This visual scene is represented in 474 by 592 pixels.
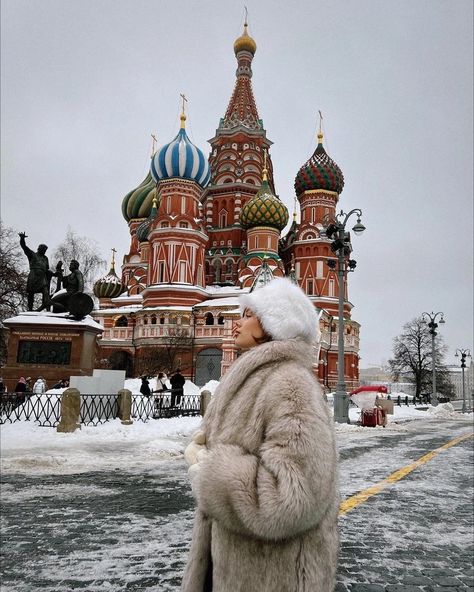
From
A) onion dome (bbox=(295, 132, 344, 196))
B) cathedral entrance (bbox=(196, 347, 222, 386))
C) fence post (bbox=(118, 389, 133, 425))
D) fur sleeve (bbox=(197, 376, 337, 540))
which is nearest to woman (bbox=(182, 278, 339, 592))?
fur sleeve (bbox=(197, 376, 337, 540))

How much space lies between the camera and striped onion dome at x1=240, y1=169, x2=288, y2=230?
4578 centimetres

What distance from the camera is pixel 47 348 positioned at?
1708 centimetres

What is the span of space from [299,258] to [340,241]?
29.8 meters

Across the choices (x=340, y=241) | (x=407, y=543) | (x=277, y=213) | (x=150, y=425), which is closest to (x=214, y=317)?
(x=277, y=213)

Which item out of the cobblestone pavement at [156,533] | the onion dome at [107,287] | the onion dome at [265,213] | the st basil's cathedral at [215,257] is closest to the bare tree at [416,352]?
the st basil's cathedral at [215,257]

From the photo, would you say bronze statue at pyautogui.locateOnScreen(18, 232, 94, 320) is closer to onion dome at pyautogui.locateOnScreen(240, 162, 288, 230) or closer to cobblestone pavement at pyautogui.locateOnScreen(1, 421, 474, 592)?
cobblestone pavement at pyautogui.locateOnScreen(1, 421, 474, 592)

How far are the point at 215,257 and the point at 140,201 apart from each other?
14.1m

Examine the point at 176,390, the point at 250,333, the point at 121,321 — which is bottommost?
the point at 176,390

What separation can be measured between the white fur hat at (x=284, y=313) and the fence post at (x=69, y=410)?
1123cm

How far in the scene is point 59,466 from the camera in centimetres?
910

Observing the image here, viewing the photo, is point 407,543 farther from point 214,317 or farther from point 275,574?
point 214,317

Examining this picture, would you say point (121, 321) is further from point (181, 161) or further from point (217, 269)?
point (181, 161)

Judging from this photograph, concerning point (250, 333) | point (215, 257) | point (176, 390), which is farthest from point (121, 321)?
point (250, 333)

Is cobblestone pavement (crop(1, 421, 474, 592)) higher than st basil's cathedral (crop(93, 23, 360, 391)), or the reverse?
st basil's cathedral (crop(93, 23, 360, 391))
